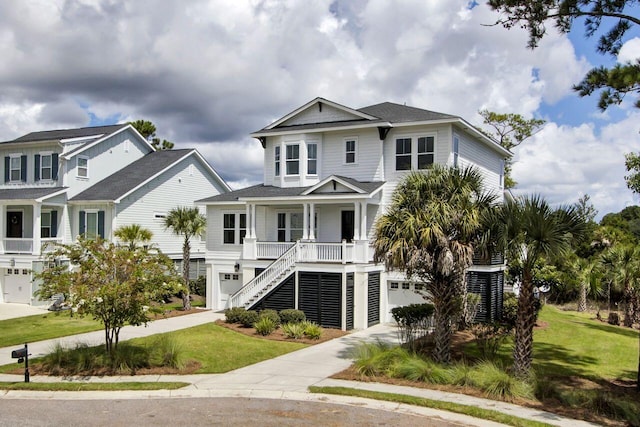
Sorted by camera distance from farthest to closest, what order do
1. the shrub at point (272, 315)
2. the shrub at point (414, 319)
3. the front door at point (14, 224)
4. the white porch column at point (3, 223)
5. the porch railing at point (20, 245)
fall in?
the front door at point (14, 224) < the white porch column at point (3, 223) < the porch railing at point (20, 245) < the shrub at point (272, 315) < the shrub at point (414, 319)

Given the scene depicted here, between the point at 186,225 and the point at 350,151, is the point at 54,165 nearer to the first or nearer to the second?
the point at 186,225

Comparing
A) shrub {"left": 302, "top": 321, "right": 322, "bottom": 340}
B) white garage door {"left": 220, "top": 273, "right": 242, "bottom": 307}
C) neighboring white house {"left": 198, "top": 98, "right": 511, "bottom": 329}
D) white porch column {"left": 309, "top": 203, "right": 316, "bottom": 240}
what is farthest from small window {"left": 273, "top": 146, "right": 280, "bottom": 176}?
shrub {"left": 302, "top": 321, "right": 322, "bottom": 340}

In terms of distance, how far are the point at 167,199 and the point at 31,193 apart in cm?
775

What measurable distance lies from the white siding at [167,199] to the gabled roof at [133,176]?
0.47m

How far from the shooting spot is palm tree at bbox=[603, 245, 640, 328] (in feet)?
83.5

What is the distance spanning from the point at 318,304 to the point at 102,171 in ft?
61.7

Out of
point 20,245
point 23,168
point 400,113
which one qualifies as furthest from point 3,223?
point 400,113

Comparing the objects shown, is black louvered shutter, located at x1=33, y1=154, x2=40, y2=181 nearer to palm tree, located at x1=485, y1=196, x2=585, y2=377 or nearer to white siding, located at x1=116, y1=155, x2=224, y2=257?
white siding, located at x1=116, y1=155, x2=224, y2=257

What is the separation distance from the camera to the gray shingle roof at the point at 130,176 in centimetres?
3175

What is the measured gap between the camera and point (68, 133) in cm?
3566

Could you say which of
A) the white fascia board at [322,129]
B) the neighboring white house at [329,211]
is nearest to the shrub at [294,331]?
the neighboring white house at [329,211]

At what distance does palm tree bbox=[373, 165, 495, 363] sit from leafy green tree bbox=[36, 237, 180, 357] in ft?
21.4

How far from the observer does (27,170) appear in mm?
33531

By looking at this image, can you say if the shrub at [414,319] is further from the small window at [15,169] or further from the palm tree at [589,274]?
the small window at [15,169]
